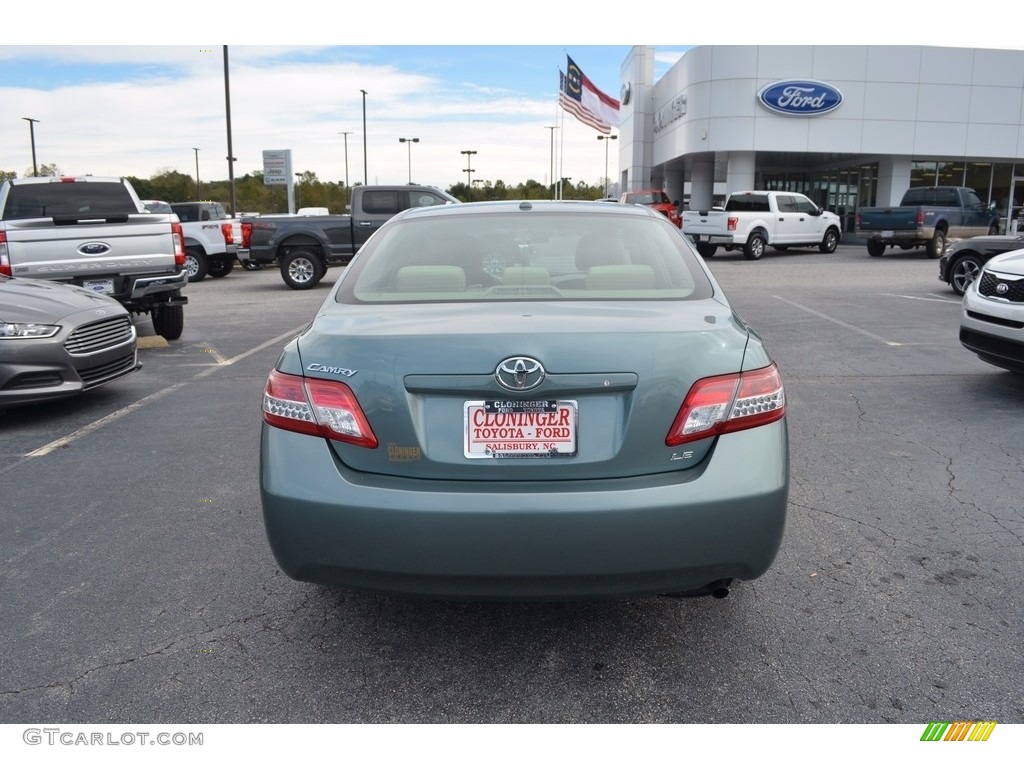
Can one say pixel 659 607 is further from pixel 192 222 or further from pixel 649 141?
pixel 649 141

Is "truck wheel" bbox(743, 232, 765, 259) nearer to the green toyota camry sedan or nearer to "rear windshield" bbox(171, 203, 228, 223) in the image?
"rear windshield" bbox(171, 203, 228, 223)

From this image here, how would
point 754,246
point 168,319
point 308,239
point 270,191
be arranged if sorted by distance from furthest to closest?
point 270,191 → point 754,246 → point 308,239 → point 168,319

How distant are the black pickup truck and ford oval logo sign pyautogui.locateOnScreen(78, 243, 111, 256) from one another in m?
7.86

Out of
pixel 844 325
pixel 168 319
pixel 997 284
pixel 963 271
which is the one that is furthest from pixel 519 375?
pixel 963 271

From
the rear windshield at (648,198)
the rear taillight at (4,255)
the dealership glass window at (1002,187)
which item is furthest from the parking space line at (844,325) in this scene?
the dealership glass window at (1002,187)

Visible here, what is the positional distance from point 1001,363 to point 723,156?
1188 inches

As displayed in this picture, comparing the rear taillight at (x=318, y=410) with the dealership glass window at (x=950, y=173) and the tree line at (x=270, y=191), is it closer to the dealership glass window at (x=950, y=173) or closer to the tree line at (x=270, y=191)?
Answer: the dealership glass window at (x=950, y=173)

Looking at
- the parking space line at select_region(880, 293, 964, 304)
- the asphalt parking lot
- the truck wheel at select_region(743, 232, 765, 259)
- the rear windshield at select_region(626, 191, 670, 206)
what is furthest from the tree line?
the asphalt parking lot

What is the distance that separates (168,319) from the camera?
34.8 ft

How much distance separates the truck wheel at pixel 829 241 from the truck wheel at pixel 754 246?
9.90 ft

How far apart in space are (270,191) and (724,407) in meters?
81.5

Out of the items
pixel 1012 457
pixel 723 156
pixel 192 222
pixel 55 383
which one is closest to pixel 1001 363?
pixel 1012 457

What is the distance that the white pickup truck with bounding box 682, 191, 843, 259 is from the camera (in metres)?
24.0

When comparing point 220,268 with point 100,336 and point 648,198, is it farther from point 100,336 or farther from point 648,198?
point 648,198
